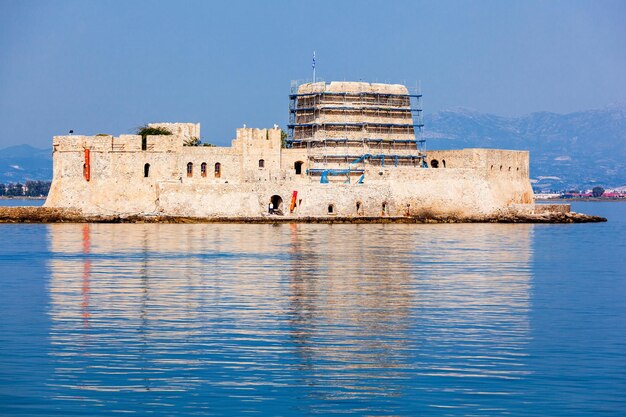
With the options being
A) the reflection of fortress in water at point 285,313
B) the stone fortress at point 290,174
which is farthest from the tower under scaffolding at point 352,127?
the reflection of fortress in water at point 285,313

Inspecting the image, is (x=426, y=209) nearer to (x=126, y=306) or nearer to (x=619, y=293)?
(x=619, y=293)

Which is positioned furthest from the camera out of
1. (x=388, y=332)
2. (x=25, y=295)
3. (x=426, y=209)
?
(x=426, y=209)

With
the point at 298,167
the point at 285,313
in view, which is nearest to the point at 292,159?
the point at 298,167

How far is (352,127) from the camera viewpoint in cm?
5484

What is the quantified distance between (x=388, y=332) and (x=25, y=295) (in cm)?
785

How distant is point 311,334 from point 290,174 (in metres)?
36.7

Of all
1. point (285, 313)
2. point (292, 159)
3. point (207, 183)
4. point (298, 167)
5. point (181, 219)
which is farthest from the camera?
point (298, 167)

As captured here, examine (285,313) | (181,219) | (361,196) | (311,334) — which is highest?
(361,196)

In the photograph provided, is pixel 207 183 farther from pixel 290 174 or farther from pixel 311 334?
pixel 311 334

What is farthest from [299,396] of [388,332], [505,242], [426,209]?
[426,209]

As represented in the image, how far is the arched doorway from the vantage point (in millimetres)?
50594

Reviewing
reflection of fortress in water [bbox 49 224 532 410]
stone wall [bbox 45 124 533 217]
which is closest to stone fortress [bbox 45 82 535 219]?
stone wall [bbox 45 124 533 217]

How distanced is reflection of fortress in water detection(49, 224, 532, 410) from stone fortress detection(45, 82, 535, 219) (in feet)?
53.3

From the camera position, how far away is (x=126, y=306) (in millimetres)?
18312
